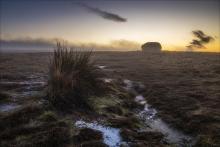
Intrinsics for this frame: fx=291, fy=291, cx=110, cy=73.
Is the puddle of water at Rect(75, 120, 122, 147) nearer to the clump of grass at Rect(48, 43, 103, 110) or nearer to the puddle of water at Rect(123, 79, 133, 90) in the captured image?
the clump of grass at Rect(48, 43, 103, 110)

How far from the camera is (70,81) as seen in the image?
1254cm

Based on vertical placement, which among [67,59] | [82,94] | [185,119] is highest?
[67,59]

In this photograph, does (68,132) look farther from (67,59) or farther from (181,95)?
(181,95)

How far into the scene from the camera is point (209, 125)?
12.0 m

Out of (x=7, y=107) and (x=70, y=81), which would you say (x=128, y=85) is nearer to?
(x=70, y=81)

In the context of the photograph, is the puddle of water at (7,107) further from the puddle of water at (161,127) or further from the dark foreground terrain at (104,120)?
the puddle of water at (161,127)

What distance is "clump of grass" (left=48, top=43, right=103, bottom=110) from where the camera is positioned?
11.9 metres

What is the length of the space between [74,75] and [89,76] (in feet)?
5.28

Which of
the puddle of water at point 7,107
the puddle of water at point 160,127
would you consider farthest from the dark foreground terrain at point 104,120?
the puddle of water at point 160,127

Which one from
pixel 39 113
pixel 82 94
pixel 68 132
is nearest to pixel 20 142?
pixel 68 132

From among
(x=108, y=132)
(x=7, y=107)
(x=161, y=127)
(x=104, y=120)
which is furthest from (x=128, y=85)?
(x=108, y=132)

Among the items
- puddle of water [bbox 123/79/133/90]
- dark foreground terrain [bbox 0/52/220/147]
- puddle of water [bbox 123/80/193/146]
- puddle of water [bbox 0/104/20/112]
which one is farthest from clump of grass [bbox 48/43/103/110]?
puddle of water [bbox 123/79/133/90]

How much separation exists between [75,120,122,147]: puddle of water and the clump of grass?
1.53m

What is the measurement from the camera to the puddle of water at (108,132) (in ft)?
30.7
